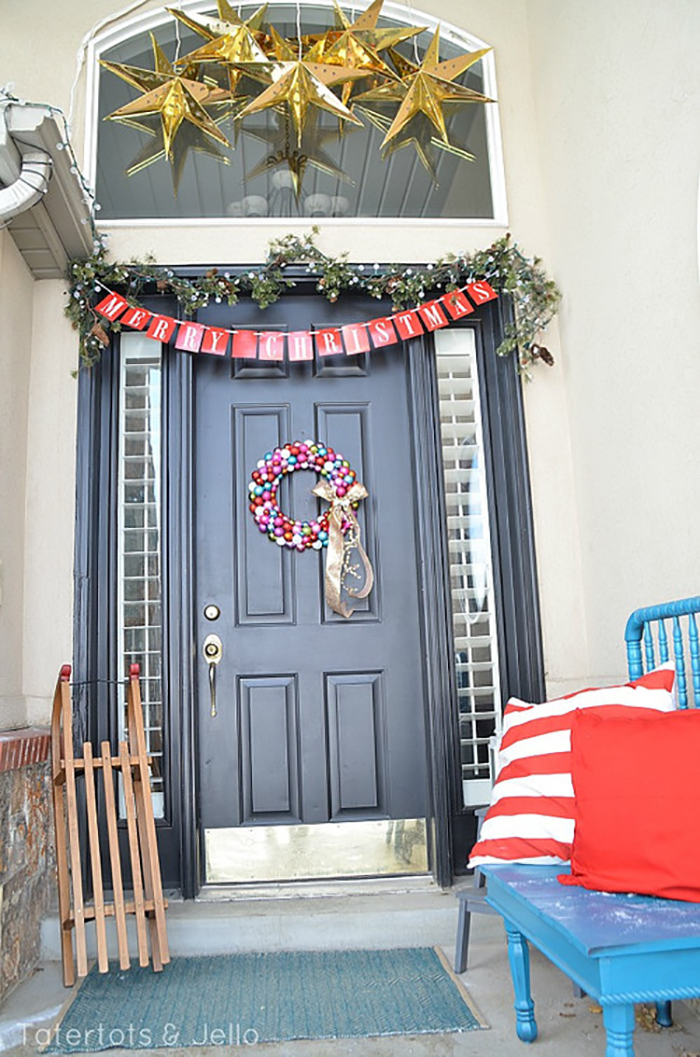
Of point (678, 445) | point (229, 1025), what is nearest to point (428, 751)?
point (229, 1025)

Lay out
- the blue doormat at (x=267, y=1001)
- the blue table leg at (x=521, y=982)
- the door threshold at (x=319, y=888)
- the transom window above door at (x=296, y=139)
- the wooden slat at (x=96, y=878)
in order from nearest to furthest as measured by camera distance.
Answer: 1. the blue table leg at (x=521, y=982)
2. the blue doormat at (x=267, y=1001)
3. the wooden slat at (x=96, y=878)
4. the door threshold at (x=319, y=888)
5. the transom window above door at (x=296, y=139)

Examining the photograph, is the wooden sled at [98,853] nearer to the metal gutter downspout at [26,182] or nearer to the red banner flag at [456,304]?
the metal gutter downspout at [26,182]

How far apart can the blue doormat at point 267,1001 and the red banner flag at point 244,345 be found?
2.04 metres

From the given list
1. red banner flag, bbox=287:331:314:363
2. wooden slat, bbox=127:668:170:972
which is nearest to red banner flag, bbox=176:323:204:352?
red banner flag, bbox=287:331:314:363

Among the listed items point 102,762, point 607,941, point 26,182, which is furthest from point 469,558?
point 607,941

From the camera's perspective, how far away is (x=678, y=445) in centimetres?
252

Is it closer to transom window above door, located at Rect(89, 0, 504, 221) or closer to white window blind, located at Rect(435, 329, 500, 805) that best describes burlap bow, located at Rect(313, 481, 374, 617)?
white window blind, located at Rect(435, 329, 500, 805)

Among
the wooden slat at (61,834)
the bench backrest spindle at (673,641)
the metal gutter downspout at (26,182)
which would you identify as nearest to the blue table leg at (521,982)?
the bench backrest spindle at (673,641)

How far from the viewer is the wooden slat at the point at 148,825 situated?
2.61 metres

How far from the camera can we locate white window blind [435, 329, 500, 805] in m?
3.36

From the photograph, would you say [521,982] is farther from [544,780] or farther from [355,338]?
[355,338]

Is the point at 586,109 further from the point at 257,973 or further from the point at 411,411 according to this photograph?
the point at 257,973

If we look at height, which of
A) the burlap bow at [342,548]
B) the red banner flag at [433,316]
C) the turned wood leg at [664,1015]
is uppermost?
the red banner flag at [433,316]

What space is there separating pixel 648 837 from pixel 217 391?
238 centimetres
